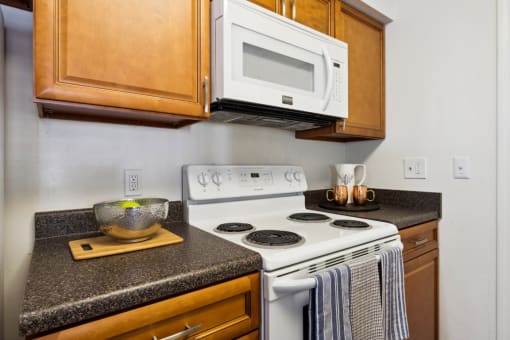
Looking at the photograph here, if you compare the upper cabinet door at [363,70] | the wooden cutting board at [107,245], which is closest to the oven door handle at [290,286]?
the wooden cutting board at [107,245]

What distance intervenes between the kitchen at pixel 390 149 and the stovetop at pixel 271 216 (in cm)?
11

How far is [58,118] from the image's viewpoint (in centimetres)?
102

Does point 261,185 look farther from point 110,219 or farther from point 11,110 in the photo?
point 11,110

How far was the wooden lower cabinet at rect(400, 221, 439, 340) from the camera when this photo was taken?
1349 mm

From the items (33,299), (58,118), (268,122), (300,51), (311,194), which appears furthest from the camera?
(311,194)

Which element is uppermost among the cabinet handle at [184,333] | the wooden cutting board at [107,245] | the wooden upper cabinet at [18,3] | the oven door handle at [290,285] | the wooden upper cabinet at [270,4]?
the wooden upper cabinet at [270,4]

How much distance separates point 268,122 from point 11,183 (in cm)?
105

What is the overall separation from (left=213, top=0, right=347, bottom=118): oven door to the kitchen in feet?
1.22

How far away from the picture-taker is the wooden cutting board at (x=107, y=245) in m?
0.82

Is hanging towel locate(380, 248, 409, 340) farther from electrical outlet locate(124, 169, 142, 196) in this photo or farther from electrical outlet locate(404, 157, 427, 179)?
electrical outlet locate(124, 169, 142, 196)

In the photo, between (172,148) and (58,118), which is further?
(172,148)

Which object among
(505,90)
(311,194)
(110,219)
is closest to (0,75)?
(110,219)

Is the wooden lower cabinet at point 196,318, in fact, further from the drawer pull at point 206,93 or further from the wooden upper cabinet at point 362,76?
the wooden upper cabinet at point 362,76

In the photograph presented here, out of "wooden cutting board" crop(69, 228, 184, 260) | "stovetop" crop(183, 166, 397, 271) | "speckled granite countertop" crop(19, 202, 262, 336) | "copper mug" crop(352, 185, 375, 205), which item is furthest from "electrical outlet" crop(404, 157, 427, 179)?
"wooden cutting board" crop(69, 228, 184, 260)
